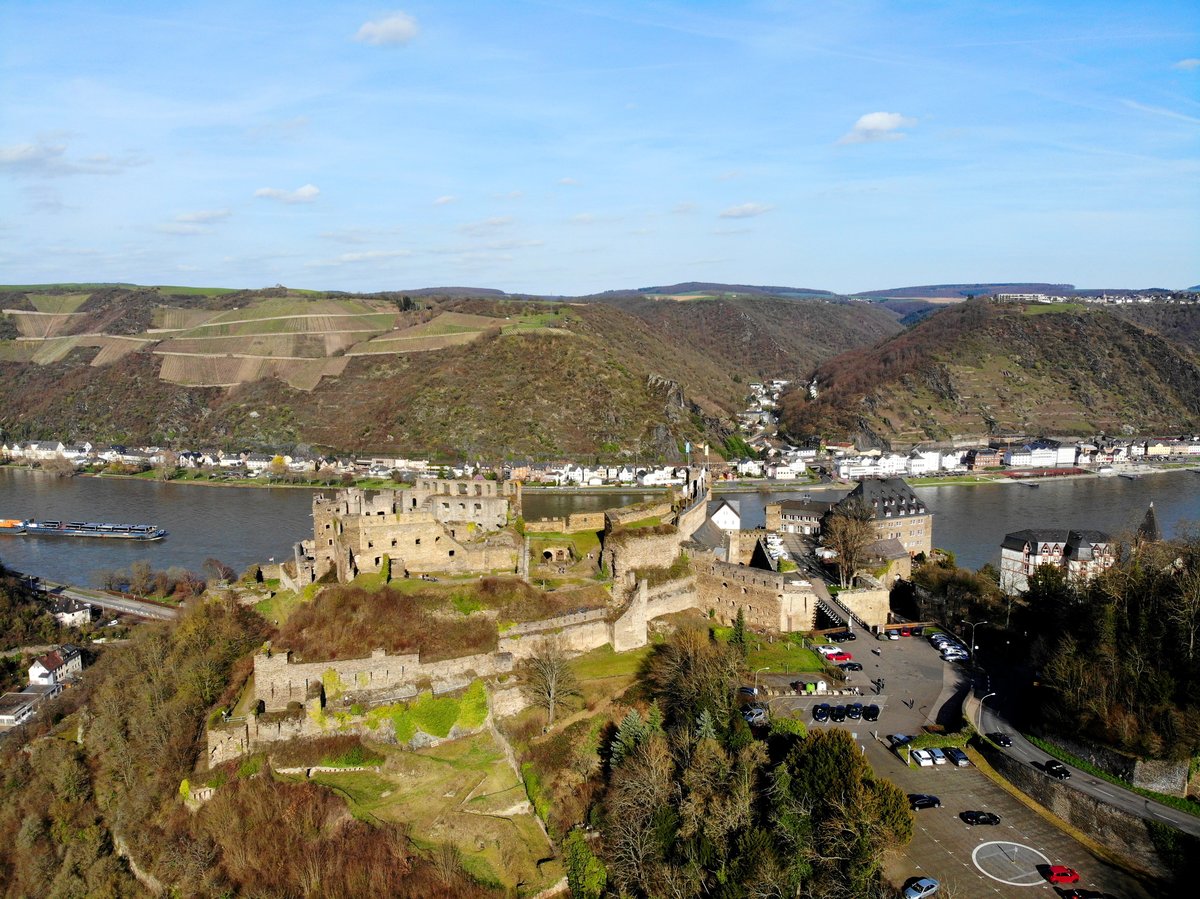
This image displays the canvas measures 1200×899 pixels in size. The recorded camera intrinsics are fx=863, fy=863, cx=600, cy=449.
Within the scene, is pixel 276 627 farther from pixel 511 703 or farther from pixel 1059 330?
pixel 1059 330

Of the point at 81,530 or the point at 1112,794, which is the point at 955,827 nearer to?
the point at 1112,794

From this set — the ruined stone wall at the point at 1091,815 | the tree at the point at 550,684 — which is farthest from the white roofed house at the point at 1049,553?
the tree at the point at 550,684

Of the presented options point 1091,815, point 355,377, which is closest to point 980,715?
point 1091,815

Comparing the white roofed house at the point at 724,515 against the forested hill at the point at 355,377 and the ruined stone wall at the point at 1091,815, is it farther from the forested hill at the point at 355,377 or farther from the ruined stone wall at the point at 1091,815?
the forested hill at the point at 355,377

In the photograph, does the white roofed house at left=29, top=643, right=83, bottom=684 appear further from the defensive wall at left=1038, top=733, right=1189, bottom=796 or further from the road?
the defensive wall at left=1038, top=733, right=1189, bottom=796

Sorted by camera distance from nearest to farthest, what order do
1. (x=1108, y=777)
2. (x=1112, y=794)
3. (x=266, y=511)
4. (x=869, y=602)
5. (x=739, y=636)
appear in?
(x=1112, y=794)
(x=1108, y=777)
(x=739, y=636)
(x=869, y=602)
(x=266, y=511)
